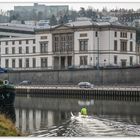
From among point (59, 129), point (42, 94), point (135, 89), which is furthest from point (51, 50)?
point (59, 129)

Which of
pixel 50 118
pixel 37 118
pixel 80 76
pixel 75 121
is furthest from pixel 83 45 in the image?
pixel 75 121

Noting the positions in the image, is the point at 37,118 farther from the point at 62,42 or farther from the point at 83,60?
the point at 62,42

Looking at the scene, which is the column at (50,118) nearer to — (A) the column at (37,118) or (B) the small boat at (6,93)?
(A) the column at (37,118)

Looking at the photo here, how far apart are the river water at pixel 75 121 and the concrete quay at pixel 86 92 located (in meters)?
3.20

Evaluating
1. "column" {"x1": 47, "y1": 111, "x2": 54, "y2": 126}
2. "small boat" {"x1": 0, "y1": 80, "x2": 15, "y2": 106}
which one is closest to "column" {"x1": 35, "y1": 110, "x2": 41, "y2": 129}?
"column" {"x1": 47, "y1": 111, "x2": 54, "y2": 126}

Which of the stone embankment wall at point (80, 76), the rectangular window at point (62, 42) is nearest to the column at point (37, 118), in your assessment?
the stone embankment wall at point (80, 76)

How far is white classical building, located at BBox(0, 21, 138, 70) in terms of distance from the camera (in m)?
87.0

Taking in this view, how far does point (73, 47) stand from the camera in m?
91.6

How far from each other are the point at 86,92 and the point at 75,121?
1308 inches

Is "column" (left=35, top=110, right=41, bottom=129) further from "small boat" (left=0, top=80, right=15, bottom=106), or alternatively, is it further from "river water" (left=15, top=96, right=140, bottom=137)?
"small boat" (left=0, top=80, right=15, bottom=106)

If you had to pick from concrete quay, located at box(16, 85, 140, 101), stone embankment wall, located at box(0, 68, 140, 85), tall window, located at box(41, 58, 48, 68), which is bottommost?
concrete quay, located at box(16, 85, 140, 101)

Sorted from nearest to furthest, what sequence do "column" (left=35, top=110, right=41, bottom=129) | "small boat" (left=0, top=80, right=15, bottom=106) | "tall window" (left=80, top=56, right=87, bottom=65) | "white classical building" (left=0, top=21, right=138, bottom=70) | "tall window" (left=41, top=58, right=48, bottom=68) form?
1. "column" (left=35, top=110, right=41, bottom=129)
2. "small boat" (left=0, top=80, right=15, bottom=106)
3. "white classical building" (left=0, top=21, right=138, bottom=70)
4. "tall window" (left=80, top=56, right=87, bottom=65)
5. "tall window" (left=41, top=58, right=48, bottom=68)

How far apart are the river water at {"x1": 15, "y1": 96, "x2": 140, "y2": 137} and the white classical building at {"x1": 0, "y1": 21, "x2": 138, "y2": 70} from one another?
84.0ft

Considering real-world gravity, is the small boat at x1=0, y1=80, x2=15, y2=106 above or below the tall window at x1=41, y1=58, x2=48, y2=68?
below
